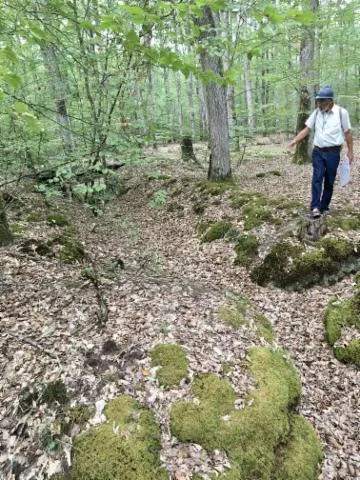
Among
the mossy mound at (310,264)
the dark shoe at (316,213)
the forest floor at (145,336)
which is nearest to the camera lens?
the forest floor at (145,336)

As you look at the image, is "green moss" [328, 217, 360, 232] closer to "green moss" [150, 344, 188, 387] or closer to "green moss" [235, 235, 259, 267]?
"green moss" [235, 235, 259, 267]

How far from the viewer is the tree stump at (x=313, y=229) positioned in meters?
5.53

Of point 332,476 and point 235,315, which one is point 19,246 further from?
point 332,476

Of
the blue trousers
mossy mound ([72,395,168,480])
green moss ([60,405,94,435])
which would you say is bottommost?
mossy mound ([72,395,168,480])

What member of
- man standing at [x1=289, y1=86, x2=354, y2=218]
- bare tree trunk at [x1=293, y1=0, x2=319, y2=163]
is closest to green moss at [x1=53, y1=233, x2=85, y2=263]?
man standing at [x1=289, y1=86, x2=354, y2=218]

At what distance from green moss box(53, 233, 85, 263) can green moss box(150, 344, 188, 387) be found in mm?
2804

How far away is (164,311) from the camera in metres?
4.18

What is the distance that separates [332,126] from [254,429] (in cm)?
461

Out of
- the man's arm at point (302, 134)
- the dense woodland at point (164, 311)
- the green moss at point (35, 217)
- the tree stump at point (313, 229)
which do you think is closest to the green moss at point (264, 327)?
the dense woodland at point (164, 311)

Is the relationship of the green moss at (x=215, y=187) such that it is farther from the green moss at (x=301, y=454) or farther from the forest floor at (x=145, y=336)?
the green moss at (x=301, y=454)

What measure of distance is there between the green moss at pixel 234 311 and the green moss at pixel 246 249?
109 cm

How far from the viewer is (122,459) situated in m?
2.59

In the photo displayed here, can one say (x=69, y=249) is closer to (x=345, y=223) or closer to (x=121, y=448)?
(x=121, y=448)

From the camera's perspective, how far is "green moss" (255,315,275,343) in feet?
13.5
